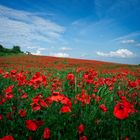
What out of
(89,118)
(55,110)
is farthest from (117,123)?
(55,110)

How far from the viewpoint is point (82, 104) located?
10.1 ft

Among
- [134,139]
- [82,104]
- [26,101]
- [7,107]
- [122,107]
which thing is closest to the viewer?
[122,107]

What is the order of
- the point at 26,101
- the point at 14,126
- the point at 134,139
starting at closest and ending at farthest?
1. the point at 134,139
2. the point at 14,126
3. the point at 26,101

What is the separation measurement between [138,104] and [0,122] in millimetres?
2178

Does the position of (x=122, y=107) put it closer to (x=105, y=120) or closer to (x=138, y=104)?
(x=105, y=120)

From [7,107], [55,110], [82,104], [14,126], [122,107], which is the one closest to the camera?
[122,107]

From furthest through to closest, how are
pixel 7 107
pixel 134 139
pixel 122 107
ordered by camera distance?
1. pixel 7 107
2. pixel 134 139
3. pixel 122 107

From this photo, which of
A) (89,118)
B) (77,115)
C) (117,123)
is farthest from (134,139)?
(77,115)

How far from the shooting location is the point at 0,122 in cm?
269

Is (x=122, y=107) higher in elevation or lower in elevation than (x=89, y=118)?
higher

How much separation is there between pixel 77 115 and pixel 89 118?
20 cm

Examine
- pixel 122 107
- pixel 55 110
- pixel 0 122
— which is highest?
pixel 122 107

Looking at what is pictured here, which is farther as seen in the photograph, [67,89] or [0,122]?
[67,89]

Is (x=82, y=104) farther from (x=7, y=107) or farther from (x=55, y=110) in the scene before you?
(x=7, y=107)
